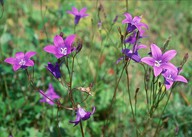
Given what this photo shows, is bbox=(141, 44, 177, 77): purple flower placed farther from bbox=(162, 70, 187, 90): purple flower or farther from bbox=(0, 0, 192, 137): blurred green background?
bbox=(0, 0, 192, 137): blurred green background

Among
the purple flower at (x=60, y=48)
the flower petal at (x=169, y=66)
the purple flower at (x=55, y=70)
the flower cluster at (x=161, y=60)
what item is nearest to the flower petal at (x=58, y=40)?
the purple flower at (x=60, y=48)

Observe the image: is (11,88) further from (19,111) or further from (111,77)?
(111,77)

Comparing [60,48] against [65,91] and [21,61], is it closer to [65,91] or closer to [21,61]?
[21,61]

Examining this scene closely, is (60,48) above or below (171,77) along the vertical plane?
above


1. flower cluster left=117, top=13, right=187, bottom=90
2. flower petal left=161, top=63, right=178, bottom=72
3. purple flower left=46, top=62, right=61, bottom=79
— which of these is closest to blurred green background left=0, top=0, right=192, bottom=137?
purple flower left=46, top=62, right=61, bottom=79

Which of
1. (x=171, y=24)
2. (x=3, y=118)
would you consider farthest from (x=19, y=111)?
(x=171, y=24)

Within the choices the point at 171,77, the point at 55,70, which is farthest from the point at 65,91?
the point at 171,77
